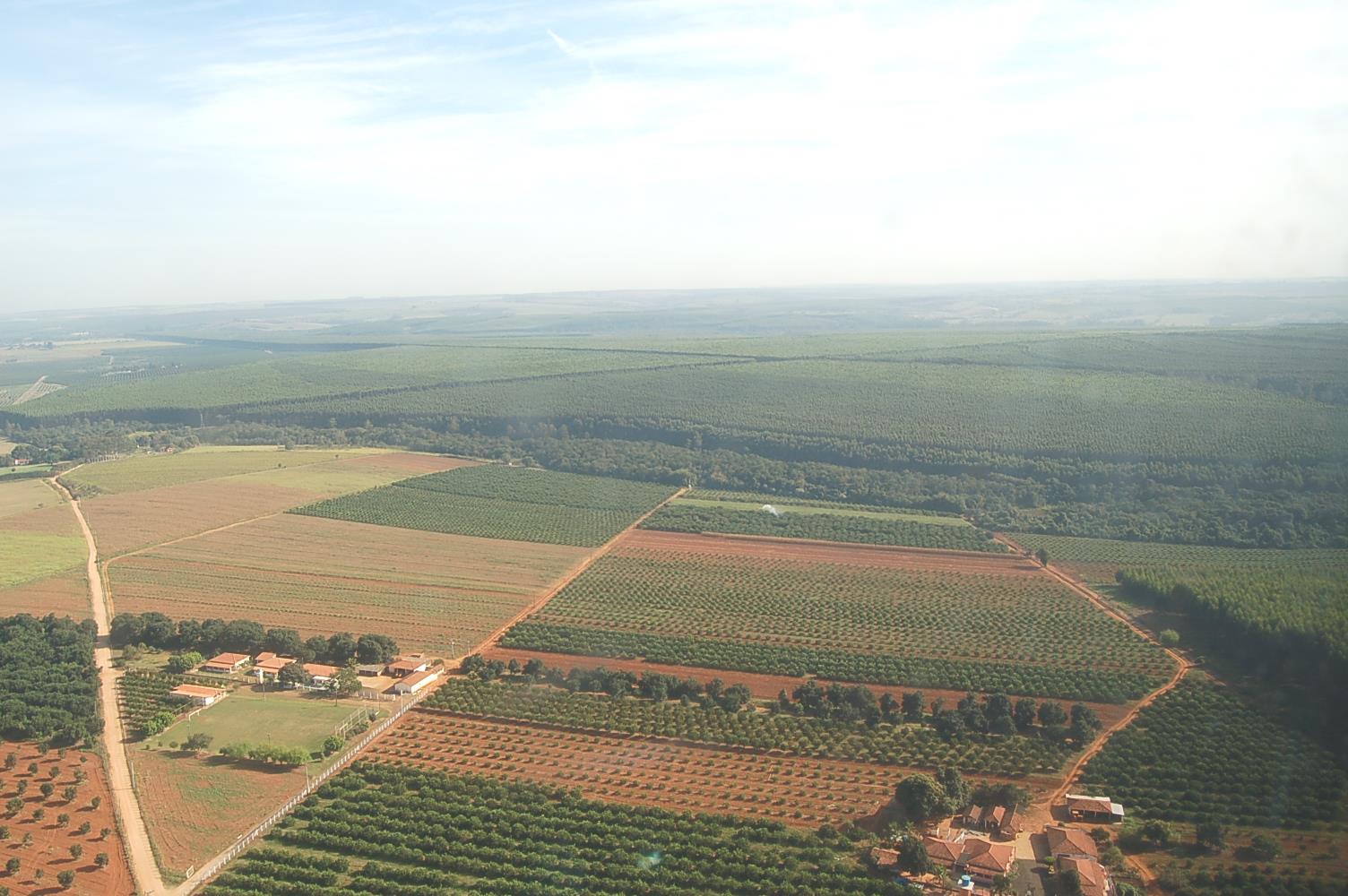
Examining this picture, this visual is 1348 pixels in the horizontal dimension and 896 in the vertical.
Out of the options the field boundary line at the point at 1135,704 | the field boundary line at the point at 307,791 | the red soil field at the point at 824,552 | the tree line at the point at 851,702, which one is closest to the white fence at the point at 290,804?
the field boundary line at the point at 307,791

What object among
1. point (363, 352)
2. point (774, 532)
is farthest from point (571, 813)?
point (363, 352)

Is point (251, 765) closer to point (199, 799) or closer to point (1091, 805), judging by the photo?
point (199, 799)

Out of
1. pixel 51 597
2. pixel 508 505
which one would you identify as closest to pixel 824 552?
pixel 508 505

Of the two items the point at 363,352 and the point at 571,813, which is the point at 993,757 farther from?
the point at 363,352

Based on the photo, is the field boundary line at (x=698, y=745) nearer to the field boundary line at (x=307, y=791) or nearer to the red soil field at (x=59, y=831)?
the field boundary line at (x=307, y=791)

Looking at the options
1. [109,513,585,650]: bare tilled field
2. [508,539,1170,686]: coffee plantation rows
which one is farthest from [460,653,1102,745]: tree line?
[109,513,585,650]: bare tilled field

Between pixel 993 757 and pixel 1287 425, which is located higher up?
pixel 1287 425
